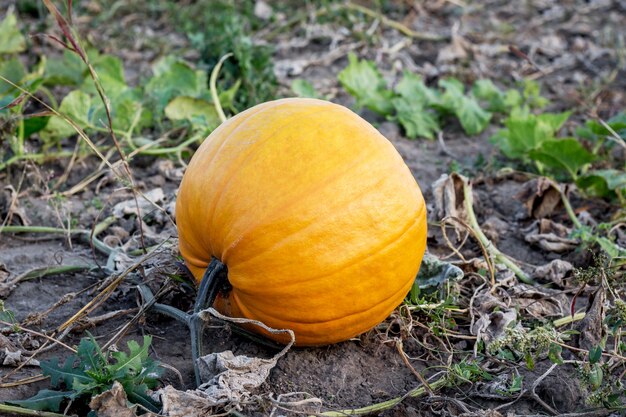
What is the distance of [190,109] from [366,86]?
1.18 meters

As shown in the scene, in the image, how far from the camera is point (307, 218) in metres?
2.36

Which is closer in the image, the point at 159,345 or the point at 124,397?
the point at 124,397

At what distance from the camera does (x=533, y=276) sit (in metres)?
3.39

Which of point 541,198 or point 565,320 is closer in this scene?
point 565,320

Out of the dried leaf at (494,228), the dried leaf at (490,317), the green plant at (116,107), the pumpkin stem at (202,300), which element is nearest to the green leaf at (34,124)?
the green plant at (116,107)

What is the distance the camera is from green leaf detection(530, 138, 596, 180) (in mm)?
3953

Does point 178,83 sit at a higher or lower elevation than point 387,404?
lower

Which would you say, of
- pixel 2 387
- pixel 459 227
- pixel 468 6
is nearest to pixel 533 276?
pixel 459 227

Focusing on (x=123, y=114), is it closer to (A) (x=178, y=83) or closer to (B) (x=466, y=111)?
(A) (x=178, y=83)

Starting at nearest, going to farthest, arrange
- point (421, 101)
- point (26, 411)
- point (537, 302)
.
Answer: point (26, 411), point (537, 302), point (421, 101)

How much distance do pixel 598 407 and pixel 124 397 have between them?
1.41 m

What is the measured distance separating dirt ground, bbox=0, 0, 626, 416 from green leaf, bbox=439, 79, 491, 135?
101 mm

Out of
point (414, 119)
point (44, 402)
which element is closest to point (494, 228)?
point (414, 119)

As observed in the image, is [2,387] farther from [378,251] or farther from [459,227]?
[459,227]
